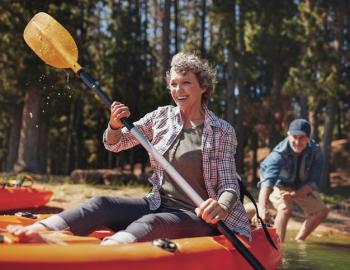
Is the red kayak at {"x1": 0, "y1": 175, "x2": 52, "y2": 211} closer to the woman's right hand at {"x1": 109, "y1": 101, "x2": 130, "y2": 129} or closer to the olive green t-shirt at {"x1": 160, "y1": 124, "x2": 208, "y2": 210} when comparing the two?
the woman's right hand at {"x1": 109, "y1": 101, "x2": 130, "y2": 129}

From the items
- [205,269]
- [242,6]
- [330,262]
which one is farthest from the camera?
[242,6]

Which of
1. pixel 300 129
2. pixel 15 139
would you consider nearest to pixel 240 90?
pixel 15 139

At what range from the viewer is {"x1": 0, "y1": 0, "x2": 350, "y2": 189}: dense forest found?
15.6m

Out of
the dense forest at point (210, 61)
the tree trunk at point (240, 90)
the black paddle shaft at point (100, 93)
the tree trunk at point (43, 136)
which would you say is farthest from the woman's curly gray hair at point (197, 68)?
the tree trunk at point (43, 136)

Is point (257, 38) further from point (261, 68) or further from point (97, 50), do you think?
point (97, 50)

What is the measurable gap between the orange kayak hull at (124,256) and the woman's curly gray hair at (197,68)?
3.23 ft

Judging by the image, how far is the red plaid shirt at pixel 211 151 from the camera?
321 centimetres

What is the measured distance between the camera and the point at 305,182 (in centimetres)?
594

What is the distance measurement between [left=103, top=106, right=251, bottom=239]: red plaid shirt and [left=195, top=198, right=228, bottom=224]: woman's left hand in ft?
0.67

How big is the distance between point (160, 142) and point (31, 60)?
42.9 ft

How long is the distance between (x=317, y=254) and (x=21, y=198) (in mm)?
4367

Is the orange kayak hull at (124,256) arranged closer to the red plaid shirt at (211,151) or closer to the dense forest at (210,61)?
the red plaid shirt at (211,151)

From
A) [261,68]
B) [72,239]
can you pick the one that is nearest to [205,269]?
[72,239]

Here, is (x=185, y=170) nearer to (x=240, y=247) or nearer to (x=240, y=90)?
(x=240, y=247)
